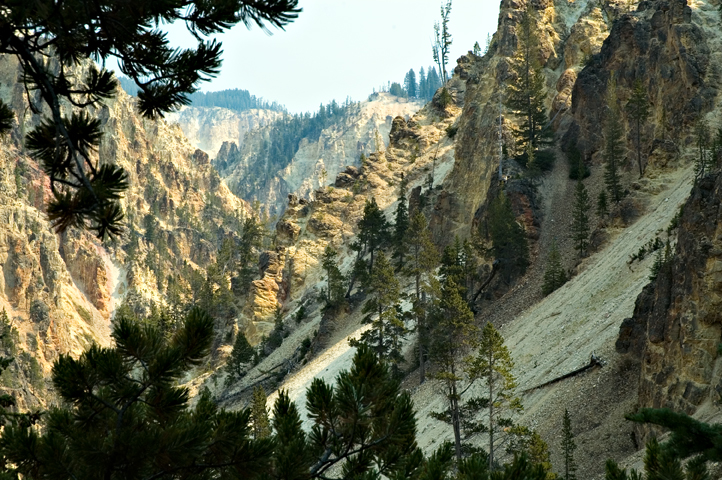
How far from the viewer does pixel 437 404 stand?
35781 mm

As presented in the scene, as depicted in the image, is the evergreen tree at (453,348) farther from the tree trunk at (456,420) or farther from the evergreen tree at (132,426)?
the evergreen tree at (132,426)

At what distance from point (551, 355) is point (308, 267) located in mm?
44070

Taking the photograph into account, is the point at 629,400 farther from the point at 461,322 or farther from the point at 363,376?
the point at 363,376

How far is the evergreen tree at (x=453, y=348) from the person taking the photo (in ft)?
86.7

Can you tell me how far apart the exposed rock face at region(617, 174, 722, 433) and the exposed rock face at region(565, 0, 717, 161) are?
965 inches

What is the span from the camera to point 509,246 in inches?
1811

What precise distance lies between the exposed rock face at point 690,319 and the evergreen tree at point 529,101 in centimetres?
3264

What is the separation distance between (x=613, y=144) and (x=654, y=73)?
21.2ft

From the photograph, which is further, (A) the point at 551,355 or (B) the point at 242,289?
(B) the point at 242,289

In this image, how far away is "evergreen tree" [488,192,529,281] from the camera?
151ft

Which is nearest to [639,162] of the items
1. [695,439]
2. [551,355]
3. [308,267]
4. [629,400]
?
[551,355]

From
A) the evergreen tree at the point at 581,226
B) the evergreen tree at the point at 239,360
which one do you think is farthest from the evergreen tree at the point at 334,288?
the evergreen tree at the point at 581,226

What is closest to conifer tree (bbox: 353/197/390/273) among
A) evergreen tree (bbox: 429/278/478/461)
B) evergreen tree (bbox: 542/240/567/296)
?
evergreen tree (bbox: 429/278/478/461)

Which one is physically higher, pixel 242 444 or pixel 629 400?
pixel 242 444
